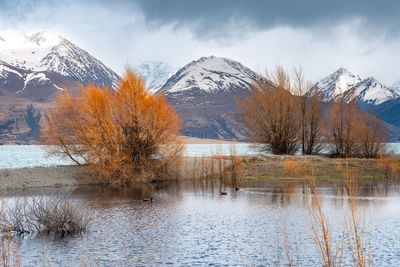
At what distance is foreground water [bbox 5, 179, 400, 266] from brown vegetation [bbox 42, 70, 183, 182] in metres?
6.11

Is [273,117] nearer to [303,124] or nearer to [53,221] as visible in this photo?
[303,124]

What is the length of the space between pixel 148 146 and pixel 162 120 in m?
2.16

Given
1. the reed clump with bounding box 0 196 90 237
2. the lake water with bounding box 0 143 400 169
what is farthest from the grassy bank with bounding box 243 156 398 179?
the reed clump with bounding box 0 196 90 237

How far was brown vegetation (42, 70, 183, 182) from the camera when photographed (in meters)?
31.2

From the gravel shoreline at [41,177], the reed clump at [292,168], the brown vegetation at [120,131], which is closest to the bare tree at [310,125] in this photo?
the reed clump at [292,168]

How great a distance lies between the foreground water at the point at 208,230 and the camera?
11.4 meters

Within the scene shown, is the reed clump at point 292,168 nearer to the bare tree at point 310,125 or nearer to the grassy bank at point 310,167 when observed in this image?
the grassy bank at point 310,167

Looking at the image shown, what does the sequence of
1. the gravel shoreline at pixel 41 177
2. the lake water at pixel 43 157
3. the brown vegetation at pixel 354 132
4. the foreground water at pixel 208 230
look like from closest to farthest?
the foreground water at pixel 208 230 < the gravel shoreline at pixel 41 177 < the brown vegetation at pixel 354 132 < the lake water at pixel 43 157

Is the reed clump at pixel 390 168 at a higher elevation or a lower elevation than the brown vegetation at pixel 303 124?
lower

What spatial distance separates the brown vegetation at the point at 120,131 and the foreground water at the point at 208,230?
241 inches

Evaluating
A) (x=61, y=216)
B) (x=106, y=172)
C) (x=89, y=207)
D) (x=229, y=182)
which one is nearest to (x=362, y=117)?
(x=229, y=182)

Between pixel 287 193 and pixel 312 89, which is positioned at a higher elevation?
pixel 312 89

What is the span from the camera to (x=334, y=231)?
1419cm

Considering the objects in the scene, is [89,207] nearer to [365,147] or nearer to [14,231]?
[14,231]
